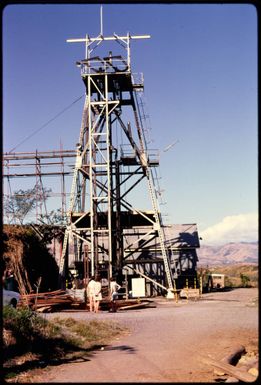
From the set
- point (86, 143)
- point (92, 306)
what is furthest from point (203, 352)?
point (86, 143)

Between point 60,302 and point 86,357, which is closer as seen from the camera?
point 86,357

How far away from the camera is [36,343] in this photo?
11.8 metres

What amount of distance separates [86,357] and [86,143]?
Answer: 75.1 ft

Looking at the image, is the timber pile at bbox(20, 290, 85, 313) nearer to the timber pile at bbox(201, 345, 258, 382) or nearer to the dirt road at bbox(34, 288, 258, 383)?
the dirt road at bbox(34, 288, 258, 383)

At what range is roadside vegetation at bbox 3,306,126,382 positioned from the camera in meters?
9.97

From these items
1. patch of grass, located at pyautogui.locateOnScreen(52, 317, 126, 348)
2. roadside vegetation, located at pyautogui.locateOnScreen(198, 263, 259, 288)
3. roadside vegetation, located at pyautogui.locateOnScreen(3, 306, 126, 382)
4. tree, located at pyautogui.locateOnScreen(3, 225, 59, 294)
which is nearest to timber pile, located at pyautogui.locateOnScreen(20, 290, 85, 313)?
tree, located at pyautogui.locateOnScreen(3, 225, 59, 294)

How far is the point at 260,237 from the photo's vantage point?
21.0ft

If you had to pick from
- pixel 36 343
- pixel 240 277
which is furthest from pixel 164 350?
pixel 240 277

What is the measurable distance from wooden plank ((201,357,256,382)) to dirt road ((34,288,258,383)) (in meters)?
0.14

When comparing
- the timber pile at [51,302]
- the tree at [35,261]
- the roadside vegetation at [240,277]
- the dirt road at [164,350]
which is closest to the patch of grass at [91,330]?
the dirt road at [164,350]

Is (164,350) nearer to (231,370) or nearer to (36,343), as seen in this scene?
(231,370)

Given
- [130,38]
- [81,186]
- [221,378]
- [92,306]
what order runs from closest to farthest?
[221,378] → [92,306] → [130,38] → [81,186]

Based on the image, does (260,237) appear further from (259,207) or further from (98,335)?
(98,335)

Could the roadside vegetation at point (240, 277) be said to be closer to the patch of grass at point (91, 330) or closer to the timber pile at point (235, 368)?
the patch of grass at point (91, 330)
